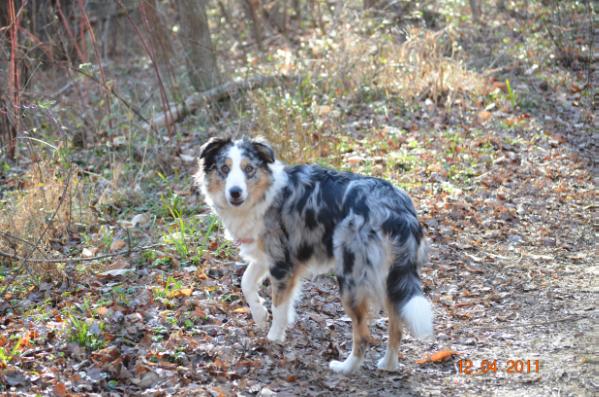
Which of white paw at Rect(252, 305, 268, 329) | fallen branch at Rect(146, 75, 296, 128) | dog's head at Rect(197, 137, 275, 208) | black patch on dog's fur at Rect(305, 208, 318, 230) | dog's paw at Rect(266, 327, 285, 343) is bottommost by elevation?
dog's paw at Rect(266, 327, 285, 343)

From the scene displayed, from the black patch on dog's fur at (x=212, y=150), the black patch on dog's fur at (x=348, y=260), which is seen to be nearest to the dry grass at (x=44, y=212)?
the black patch on dog's fur at (x=212, y=150)

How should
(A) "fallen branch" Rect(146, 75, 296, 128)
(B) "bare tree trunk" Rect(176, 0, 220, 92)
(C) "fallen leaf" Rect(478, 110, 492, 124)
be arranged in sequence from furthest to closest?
(B) "bare tree trunk" Rect(176, 0, 220, 92) < (A) "fallen branch" Rect(146, 75, 296, 128) < (C) "fallen leaf" Rect(478, 110, 492, 124)

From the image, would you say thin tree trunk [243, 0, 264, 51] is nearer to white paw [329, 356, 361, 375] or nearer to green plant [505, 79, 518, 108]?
green plant [505, 79, 518, 108]

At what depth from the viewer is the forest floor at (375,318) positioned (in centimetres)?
473

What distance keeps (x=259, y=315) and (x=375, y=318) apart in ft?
3.52

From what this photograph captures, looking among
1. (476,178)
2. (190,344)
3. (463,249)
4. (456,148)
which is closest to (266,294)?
(190,344)

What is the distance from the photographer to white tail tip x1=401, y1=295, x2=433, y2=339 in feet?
14.9

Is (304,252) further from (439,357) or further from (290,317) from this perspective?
(439,357)

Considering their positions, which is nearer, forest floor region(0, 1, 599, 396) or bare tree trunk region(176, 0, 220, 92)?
forest floor region(0, 1, 599, 396)

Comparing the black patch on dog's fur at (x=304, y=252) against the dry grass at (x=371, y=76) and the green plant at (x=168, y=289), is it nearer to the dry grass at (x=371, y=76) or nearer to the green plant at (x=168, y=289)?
the green plant at (x=168, y=289)

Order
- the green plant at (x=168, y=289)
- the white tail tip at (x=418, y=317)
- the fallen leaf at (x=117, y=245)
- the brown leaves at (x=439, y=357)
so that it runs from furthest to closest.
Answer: the fallen leaf at (x=117, y=245)
the green plant at (x=168, y=289)
the brown leaves at (x=439, y=357)
the white tail tip at (x=418, y=317)

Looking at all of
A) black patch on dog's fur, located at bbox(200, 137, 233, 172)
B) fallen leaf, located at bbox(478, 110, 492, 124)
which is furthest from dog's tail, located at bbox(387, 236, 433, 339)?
fallen leaf, located at bbox(478, 110, 492, 124)

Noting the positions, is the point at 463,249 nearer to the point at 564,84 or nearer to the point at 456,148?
the point at 456,148

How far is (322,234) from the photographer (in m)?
5.25
